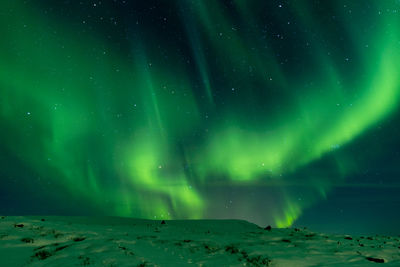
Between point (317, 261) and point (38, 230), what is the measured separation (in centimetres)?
1498

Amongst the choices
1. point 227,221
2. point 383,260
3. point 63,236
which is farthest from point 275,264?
point 227,221

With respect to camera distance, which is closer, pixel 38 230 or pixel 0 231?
pixel 0 231

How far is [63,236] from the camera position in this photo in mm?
15586

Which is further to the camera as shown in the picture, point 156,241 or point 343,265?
point 156,241

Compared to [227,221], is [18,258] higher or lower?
lower

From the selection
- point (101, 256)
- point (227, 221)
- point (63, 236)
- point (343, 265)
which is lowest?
point (343, 265)

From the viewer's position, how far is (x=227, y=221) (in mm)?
30656

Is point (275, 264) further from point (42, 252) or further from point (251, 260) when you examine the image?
point (42, 252)

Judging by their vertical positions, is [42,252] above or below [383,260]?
above

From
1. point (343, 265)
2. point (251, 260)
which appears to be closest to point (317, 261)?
point (343, 265)

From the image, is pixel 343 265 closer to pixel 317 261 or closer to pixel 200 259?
pixel 317 261

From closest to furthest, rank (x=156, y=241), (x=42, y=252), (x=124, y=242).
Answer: (x=42, y=252), (x=124, y=242), (x=156, y=241)

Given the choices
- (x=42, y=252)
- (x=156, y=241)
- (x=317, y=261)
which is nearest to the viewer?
(x=317, y=261)

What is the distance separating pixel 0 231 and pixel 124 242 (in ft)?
24.2
